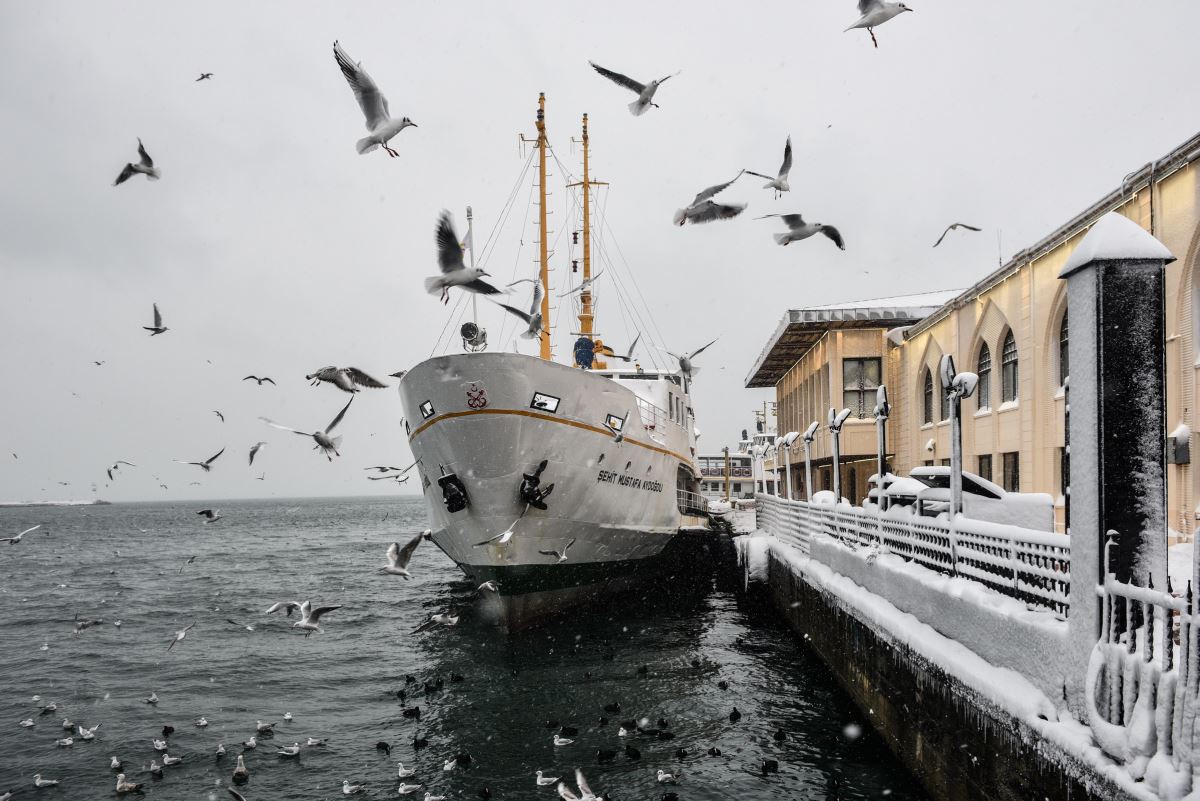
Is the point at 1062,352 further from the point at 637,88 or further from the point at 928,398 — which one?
the point at 637,88

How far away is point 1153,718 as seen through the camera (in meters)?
4.03

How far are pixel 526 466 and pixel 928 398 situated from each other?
588 inches

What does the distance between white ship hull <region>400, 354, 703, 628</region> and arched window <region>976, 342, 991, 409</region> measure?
29.0 ft

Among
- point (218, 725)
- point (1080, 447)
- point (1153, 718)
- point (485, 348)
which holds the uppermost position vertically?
point (485, 348)

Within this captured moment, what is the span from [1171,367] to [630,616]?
11.6 m

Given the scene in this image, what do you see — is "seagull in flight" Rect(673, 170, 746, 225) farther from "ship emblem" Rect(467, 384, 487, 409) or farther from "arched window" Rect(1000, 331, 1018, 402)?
"arched window" Rect(1000, 331, 1018, 402)

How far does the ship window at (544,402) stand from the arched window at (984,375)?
11140mm

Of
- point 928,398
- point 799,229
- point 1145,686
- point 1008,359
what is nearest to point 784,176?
point 799,229

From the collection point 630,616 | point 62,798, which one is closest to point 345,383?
point 62,798

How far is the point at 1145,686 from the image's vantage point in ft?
13.5

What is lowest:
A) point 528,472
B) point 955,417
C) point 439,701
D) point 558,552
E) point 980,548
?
point 439,701

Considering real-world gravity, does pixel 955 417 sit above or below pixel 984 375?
below

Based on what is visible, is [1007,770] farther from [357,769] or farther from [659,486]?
[659,486]

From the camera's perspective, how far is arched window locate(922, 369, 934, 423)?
24.1m
